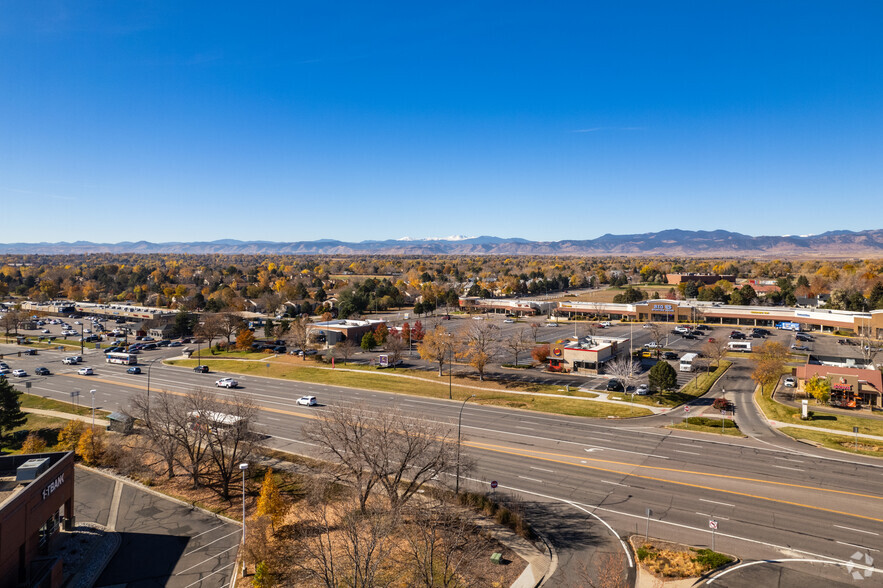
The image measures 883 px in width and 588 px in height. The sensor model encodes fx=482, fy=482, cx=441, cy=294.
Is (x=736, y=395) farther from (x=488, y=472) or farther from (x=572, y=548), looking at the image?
(x=572, y=548)

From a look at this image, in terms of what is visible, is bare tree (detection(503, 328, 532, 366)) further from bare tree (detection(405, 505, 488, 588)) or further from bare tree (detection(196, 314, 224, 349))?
bare tree (detection(196, 314, 224, 349))

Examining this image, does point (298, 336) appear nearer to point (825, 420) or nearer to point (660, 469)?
point (660, 469)

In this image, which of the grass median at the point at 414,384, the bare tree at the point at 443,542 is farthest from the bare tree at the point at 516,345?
the bare tree at the point at 443,542

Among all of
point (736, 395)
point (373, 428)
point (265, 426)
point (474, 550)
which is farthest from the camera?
point (736, 395)

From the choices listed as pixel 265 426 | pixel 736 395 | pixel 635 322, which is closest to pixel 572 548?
pixel 265 426

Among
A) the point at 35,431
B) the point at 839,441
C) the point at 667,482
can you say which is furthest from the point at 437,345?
the point at 35,431

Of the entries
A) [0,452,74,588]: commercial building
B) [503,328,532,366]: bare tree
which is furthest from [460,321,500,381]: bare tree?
[0,452,74,588]: commercial building
